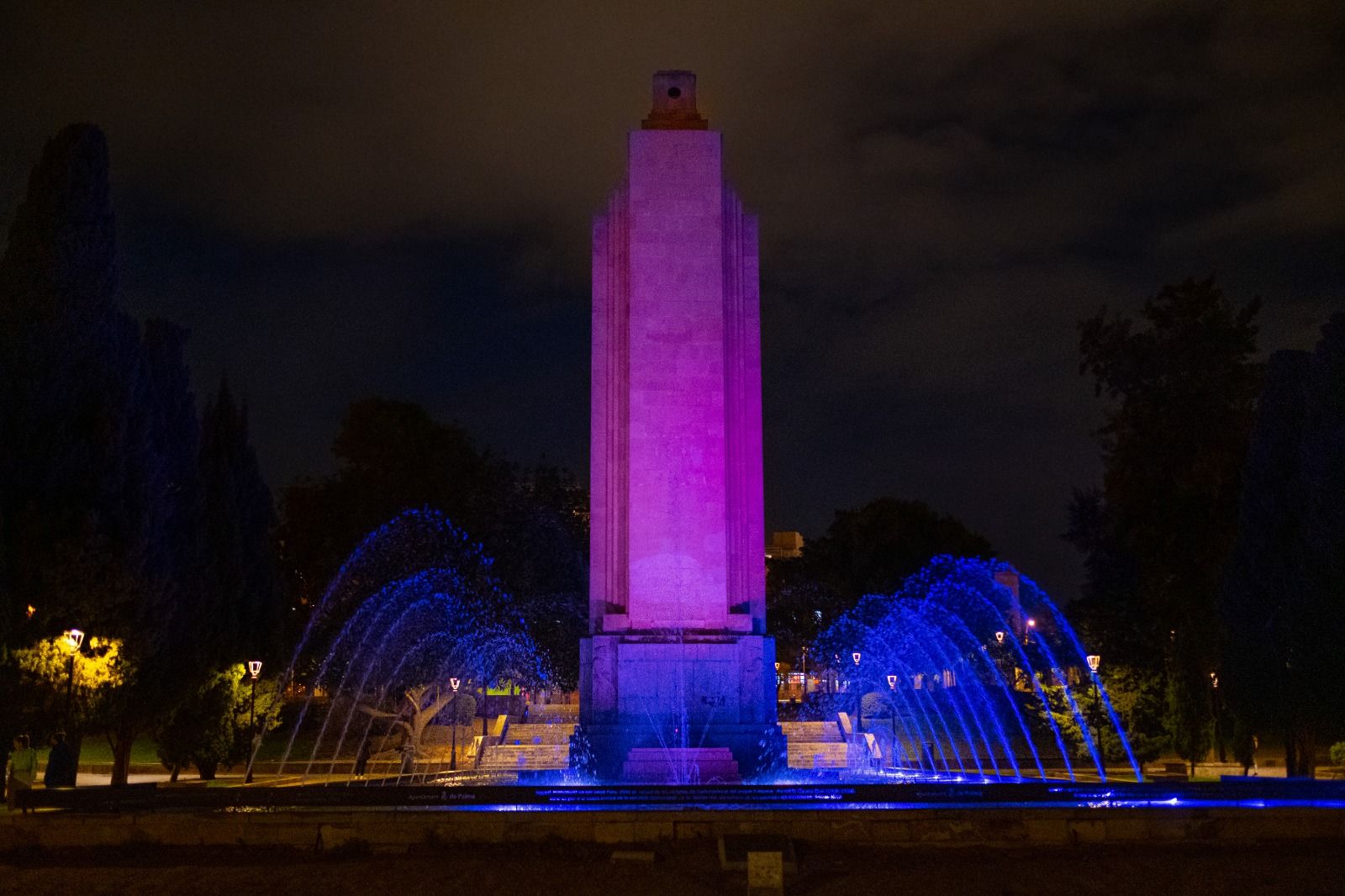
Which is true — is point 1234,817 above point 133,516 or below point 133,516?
→ below

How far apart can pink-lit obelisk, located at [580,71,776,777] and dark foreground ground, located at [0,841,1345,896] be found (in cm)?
1115

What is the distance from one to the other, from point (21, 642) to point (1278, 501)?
2794 centimetres

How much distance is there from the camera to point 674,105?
27219 mm

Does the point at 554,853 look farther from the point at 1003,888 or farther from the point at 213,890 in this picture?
the point at 1003,888

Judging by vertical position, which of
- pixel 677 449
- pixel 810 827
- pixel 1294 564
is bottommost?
pixel 810 827

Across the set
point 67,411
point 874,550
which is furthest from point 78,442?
point 874,550

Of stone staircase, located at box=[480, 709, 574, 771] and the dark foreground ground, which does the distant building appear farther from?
the dark foreground ground

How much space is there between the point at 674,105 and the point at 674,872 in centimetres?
1848

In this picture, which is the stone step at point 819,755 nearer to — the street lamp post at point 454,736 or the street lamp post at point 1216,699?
the street lamp post at point 454,736

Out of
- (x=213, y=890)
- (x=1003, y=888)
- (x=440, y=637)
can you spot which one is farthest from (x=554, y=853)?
(x=440, y=637)

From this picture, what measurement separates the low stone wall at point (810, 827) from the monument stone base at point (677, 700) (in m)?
10.1

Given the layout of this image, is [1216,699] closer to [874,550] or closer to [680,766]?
[680,766]

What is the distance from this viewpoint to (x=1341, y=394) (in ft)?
93.7

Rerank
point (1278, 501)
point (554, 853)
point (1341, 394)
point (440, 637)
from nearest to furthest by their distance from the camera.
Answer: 1. point (554, 853)
2. point (1341, 394)
3. point (1278, 501)
4. point (440, 637)
